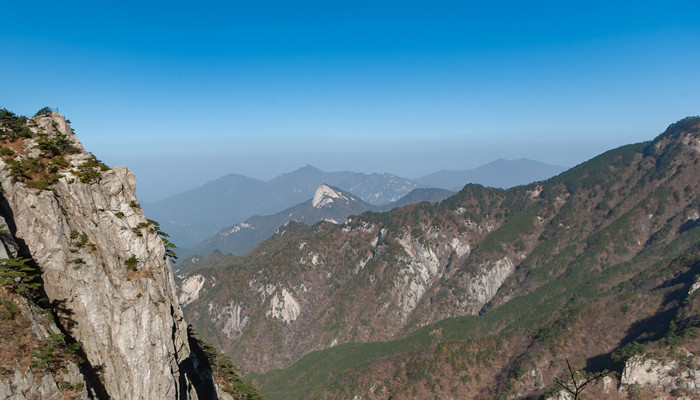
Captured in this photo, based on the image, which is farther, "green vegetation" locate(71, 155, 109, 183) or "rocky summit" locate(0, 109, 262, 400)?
"green vegetation" locate(71, 155, 109, 183)

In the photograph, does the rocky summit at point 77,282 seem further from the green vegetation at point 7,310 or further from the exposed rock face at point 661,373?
the exposed rock face at point 661,373

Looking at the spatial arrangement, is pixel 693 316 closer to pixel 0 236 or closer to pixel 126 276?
pixel 126 276

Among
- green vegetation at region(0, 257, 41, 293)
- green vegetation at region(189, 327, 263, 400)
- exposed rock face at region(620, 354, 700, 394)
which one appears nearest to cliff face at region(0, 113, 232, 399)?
green vegetation at region(0, 257, 41, 293)

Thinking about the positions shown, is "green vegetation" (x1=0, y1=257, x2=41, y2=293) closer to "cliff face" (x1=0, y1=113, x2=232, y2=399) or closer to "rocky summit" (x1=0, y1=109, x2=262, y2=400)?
"rocky summit" (x1=0, y1=109, x2=262, y2=400)

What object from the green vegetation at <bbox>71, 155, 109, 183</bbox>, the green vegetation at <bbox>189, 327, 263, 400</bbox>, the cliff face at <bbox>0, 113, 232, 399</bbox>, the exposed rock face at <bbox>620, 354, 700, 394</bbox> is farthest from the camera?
the exposed rock face at <bbox>620, 354, 700, 394</bbox>

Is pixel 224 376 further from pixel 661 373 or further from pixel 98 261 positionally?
pixel 661 373

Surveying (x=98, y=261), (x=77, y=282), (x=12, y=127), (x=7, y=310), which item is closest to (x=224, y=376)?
(x=98, y=261)

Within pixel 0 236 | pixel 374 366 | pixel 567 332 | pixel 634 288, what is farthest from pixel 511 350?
pixel 0 236
